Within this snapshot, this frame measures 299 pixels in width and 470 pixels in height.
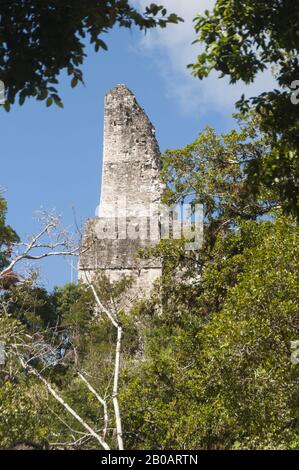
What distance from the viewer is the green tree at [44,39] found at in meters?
6.99

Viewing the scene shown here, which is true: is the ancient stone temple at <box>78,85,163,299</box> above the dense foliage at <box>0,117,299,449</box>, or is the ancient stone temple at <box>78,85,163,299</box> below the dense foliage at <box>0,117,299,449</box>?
above

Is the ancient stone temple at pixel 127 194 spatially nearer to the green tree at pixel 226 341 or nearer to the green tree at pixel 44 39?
the green tree at pixel 226 341

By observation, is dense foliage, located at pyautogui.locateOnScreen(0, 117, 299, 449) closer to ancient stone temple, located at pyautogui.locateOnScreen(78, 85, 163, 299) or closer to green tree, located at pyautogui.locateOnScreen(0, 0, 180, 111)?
green tree, located at pyautogui.locateOnScreen(0, 0, 180, 111)

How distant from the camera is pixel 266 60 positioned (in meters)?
8.77

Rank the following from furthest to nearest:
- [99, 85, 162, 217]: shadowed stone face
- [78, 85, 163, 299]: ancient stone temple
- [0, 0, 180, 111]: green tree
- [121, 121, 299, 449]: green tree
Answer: [99, 85, 162, 217]: shadowed stone face → [78, 85, 163, 299]: ancient stone temple → [121, 121, 299, 449]: green tree → [0, 0, 180, 111]: green tree

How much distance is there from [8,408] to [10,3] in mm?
7322

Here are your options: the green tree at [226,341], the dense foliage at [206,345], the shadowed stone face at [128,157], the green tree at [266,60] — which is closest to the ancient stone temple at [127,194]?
the shadowed stone face at [128,157]

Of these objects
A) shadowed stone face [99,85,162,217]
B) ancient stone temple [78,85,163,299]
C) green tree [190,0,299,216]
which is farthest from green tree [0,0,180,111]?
shadowed stone face [99,85,162,217]

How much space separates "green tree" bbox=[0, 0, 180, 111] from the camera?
275 inches

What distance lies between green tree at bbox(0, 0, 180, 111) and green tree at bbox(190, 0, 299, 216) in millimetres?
1393

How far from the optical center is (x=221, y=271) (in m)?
17.8

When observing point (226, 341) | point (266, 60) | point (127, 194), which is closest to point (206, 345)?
point (226, 341)

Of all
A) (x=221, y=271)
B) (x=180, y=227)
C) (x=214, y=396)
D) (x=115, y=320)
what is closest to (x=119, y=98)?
(x=180, y=227)

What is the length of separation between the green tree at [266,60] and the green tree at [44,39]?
1393mm
